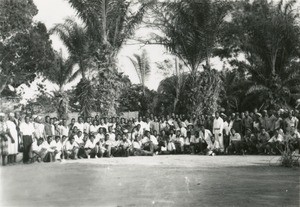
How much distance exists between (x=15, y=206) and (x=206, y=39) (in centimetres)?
1318

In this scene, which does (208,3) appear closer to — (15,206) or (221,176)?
(221,176)

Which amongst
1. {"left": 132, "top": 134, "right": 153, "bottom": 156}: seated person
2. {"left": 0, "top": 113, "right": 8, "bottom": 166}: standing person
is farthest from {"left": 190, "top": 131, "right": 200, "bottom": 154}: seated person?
{"left": 0, "top": 113, "right": 8, "bottom": 166}: standing person

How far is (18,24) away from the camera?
23859 millimetres

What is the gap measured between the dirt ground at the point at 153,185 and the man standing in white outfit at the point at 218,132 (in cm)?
429

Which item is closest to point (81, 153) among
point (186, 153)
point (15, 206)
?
point (186, 153)

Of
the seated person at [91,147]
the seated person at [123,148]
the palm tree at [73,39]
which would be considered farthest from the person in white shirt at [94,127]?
the palm tree at [73,39]

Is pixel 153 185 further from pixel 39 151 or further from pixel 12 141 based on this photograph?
pixel 39 151

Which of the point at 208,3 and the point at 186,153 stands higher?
the point at 208,3

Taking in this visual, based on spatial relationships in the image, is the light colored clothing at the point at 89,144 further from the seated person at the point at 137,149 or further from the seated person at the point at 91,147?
the seated person at the point at 137,149

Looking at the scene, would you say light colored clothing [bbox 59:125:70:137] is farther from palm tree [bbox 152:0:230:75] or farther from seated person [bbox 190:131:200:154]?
palm tree [bbox 152:0:230:75]

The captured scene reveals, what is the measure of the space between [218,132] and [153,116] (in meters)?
3.73

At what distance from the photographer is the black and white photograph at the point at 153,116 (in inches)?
326

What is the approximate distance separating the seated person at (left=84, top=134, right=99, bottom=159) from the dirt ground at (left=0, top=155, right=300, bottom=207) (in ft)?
12.4

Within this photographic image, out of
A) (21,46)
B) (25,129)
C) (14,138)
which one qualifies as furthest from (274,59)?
(21,46)
